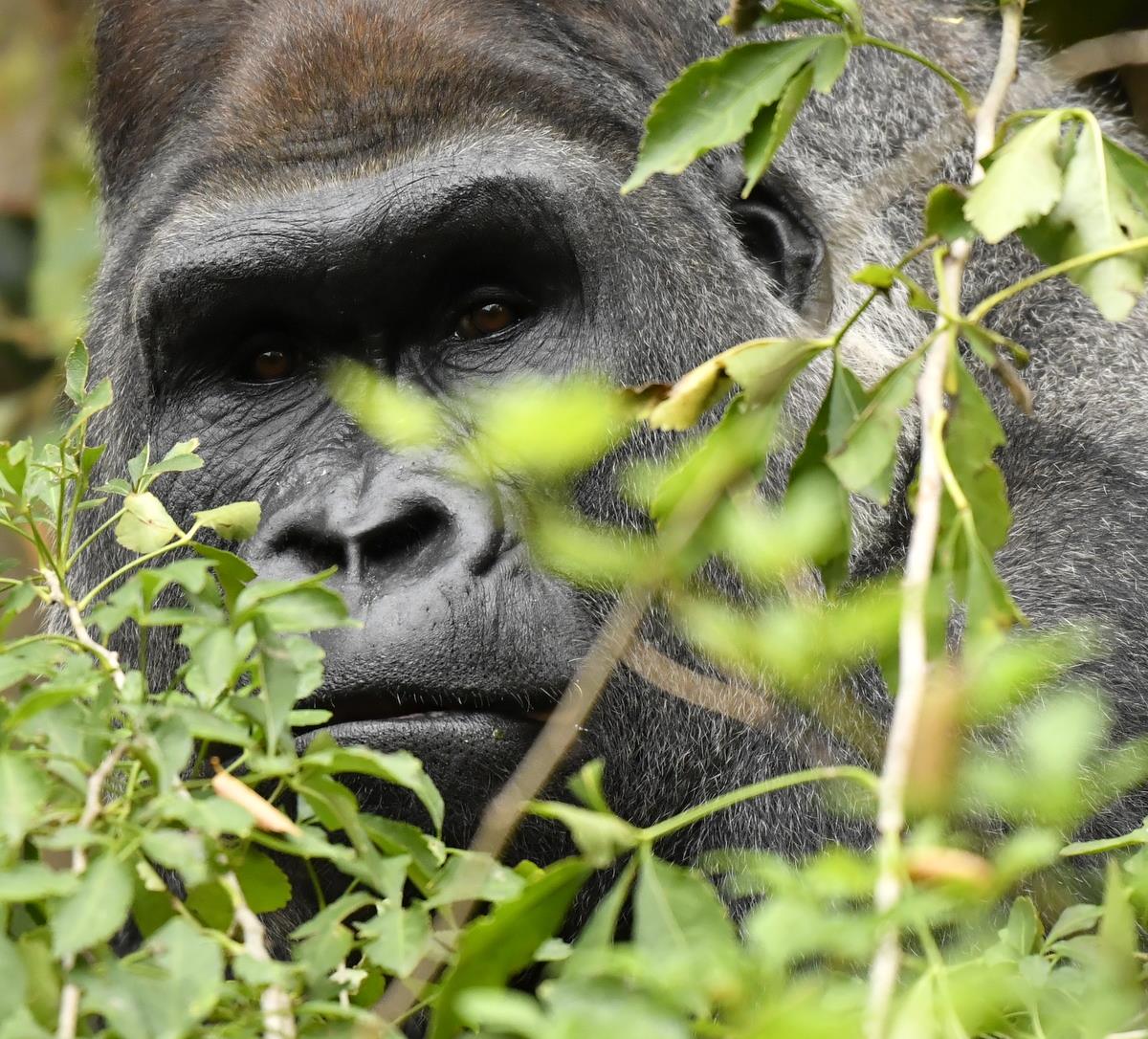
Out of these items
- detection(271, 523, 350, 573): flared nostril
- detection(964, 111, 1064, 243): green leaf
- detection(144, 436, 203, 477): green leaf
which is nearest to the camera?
detection(964, 111, 1064, 243): green leaf

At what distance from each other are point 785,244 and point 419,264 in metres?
0.77

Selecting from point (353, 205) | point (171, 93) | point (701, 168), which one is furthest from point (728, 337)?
point (171, 93)

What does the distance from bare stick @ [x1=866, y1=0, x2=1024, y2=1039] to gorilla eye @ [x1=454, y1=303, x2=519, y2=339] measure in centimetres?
136

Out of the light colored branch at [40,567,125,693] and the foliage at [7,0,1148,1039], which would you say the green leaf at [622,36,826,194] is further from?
the light colored branch at [40,567,125,693]

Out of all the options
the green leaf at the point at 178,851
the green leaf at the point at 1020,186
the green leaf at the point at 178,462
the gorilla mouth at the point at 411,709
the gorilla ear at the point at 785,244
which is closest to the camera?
the green leaf at the point at 178,851

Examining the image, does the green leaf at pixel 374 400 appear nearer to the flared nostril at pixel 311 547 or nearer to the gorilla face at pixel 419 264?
the gorilla face at pixel 419 264

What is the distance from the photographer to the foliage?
1.21m

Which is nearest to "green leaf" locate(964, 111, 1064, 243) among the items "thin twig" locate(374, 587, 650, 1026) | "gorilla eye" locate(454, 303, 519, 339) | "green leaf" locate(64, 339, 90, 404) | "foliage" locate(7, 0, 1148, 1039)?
"foliage" locate(7, 0, 1148, 1039)

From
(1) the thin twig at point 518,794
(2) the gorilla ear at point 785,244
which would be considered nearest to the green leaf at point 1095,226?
(1) the thin twig at point 518,794

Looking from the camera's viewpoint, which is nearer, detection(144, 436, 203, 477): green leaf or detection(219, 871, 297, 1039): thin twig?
detection(219, 871, 297, 1039): thin twig

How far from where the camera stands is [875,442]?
1.60 metres

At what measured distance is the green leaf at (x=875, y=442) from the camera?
62.7 inches

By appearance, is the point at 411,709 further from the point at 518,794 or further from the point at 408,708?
the point at 518,794

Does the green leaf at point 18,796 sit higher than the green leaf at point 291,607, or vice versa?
the green leaf at point 291,607
